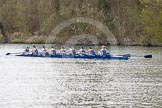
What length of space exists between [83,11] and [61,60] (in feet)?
113

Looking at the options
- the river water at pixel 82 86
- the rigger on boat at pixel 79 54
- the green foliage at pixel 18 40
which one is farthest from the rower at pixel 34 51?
the green foliage at pixel 18 40

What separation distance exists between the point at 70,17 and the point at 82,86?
5612 cm

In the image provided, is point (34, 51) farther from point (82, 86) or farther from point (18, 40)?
point (18, 40)

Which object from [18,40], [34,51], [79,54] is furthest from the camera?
[18,40]

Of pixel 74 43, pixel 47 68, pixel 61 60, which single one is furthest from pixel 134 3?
pixel 47 68

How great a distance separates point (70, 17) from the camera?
86.2 meters

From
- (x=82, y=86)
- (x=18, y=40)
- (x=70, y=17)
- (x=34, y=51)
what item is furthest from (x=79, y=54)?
(x=18, y=40)

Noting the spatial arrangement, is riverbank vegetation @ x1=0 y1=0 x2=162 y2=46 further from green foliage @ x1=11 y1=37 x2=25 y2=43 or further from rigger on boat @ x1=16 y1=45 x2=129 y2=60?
rigger on boat @ x1=16 y1=45 x2=129 y2=60

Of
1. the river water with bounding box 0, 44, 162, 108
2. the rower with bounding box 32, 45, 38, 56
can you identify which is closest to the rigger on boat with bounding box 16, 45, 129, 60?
the rower with bounding box 32, 45, 38, 56

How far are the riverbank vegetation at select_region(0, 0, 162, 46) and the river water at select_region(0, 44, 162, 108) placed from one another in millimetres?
37003

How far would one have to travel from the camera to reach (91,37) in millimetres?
84562

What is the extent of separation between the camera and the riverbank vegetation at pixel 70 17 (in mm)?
84875

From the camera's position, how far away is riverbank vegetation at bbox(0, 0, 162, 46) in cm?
8488

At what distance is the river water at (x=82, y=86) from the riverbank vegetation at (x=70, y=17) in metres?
37.0
